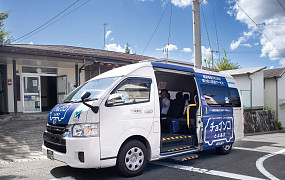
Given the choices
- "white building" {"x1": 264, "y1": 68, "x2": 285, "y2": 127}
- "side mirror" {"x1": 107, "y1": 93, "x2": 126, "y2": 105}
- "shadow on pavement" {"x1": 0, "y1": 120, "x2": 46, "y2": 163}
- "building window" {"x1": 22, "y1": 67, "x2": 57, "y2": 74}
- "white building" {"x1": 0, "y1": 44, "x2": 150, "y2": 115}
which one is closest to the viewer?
"side mirror" {"x1": 107, "y1": 93, "x2": 126, "y2": 105}

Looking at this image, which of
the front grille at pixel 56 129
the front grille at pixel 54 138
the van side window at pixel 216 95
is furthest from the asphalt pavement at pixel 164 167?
the van side window at pixel 216 95

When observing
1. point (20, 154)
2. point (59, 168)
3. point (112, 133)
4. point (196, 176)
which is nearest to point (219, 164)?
point (196, 176)

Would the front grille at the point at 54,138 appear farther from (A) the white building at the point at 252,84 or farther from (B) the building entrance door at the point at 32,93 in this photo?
(A) the white building at the point at 252,84

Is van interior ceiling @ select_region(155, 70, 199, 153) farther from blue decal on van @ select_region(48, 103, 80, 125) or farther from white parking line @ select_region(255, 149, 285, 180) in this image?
blue decal on van @ select_region(48, 103, 80, 125)

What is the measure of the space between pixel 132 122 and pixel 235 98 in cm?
421

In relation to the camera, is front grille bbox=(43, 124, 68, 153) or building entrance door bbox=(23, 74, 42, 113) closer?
front grille bbox=(43, 124, 68, 153)

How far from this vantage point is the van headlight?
4.15 metres

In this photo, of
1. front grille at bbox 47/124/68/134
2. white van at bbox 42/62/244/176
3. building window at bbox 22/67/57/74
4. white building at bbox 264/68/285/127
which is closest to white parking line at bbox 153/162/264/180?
white van at bbox 42/62/244/176

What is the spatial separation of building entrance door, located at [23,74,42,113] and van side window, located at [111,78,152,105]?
32.2ft

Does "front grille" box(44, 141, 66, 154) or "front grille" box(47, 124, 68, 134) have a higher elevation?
"front grille" box(47, 124, 68, 134)

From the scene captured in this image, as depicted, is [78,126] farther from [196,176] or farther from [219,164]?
[219,164]

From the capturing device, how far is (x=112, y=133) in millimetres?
4309

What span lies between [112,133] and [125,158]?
1.91 feet

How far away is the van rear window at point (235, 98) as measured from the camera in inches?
285
